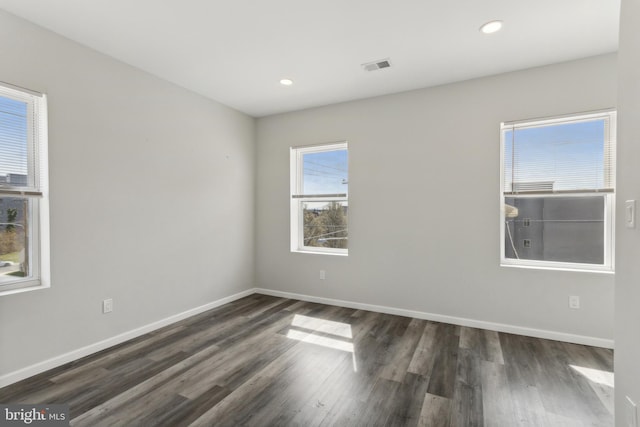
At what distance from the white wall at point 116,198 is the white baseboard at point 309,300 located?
0.06 metres

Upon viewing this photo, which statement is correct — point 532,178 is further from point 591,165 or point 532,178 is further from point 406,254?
point 406,254

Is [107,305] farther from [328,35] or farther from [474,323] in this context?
[474,323]

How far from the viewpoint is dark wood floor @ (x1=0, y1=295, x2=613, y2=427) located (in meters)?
1.84

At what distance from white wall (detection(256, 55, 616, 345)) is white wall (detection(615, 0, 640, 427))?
1.62 m

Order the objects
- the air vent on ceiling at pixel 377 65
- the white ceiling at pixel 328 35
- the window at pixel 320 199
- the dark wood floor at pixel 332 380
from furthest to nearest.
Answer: the window at pixel 320 199 < the air vent on ceiling at pixel 377 65 < the white ceiling at pixel 328 35 < the dark wood floor at pixel 332 380

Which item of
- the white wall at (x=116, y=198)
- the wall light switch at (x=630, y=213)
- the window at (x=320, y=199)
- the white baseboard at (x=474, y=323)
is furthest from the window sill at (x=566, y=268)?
the white wall at (x=116, y=198)

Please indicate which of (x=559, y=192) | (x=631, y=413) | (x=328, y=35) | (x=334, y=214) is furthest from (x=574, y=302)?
(x=328, y=35)

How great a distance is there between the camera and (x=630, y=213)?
4.46 feet

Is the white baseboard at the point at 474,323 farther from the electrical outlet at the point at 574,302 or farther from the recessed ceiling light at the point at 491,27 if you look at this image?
the recessed ceiling light at the point at 491,27

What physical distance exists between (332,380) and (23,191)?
2735 mm

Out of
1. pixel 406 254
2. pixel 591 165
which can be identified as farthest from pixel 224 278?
pixel 591 165

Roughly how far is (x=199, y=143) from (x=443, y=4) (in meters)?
2.90

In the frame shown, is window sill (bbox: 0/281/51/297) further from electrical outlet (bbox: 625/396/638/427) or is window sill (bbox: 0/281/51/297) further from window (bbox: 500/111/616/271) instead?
window (bbox: 500/111/616/271)

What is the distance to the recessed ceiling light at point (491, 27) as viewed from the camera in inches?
90.0
